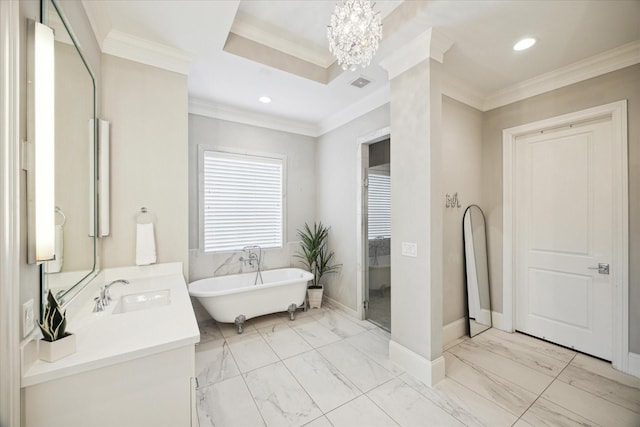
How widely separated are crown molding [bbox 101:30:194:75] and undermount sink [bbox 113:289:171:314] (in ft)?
6.18

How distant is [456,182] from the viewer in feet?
9.37

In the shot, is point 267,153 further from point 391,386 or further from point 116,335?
point 391,386

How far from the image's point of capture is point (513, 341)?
276 centimetres

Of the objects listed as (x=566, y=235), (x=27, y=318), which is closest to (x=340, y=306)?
(x=566, y=235)

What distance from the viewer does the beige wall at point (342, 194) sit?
3.47 meters

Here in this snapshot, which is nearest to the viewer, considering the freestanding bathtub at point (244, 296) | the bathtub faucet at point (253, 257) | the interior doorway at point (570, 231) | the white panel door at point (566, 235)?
the interior doorway at point (570, 231)

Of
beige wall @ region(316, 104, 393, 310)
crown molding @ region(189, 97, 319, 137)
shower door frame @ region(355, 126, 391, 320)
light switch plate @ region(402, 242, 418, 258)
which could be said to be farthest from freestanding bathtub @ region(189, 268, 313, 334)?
crown molding @ region(189, 97, 319, 137)

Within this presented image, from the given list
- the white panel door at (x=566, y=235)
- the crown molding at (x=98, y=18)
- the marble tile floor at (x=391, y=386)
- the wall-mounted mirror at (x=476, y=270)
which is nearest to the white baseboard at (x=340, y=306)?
the marble tile floor at (x=391, y=386)

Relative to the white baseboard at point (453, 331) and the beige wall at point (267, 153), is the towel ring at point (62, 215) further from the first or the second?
the white baseboard at point (453, 331)

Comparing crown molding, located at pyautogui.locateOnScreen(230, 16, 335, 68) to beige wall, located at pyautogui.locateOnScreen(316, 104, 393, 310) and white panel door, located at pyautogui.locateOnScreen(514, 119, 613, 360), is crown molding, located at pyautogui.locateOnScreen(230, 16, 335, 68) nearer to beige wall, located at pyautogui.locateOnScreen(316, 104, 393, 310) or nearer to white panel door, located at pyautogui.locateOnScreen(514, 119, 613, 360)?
beige wall, located at pyautogui.locateOnScreen(316, 104, 393, 310)

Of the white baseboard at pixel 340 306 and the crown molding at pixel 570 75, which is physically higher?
the crown molding at pixel 570 75

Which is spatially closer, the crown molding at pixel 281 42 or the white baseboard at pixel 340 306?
the crown molding at pixel 281 42

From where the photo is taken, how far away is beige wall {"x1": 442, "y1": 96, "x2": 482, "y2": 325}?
9.11ft

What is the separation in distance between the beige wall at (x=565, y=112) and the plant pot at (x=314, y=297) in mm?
2140
